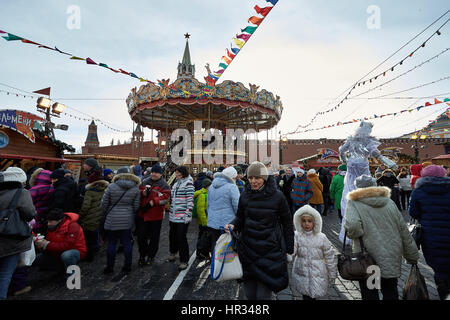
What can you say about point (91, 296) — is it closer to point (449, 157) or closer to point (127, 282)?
point (127, 282)

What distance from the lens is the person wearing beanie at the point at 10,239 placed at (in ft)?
8.04

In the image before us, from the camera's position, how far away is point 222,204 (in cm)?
335

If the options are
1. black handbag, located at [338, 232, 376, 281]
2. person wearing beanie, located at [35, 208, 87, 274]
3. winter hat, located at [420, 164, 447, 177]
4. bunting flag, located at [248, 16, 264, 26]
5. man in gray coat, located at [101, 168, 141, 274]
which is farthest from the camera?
bunting flag, located at [248, 16, 264, 26]

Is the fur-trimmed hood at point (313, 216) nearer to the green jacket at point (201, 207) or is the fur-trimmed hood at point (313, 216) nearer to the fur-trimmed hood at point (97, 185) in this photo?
the green jacket at point (201, 207)

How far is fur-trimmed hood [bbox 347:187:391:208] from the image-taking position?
209 cm

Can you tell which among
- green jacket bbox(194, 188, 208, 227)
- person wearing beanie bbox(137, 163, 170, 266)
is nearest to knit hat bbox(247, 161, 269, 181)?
person wearing beanie bbox(137, 163, 170, 266)

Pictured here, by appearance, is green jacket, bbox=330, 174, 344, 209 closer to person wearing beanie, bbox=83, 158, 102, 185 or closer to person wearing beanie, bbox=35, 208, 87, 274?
person wearing beanie, bbox=83, 158, 102, 185

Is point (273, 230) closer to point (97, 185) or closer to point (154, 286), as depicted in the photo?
point (154, 286)

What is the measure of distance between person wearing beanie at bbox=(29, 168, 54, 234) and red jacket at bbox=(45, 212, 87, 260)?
637 millimetres

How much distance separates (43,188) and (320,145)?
29326 millimetres

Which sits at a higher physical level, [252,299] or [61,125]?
[61,125]

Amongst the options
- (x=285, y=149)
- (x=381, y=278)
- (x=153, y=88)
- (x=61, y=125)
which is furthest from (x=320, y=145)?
(x=381, y=278)

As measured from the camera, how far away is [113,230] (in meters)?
3.42

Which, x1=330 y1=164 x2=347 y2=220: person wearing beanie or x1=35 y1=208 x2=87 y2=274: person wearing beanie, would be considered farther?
x1=330 y1=164 x2=347 y2=220: person wearing beanie
